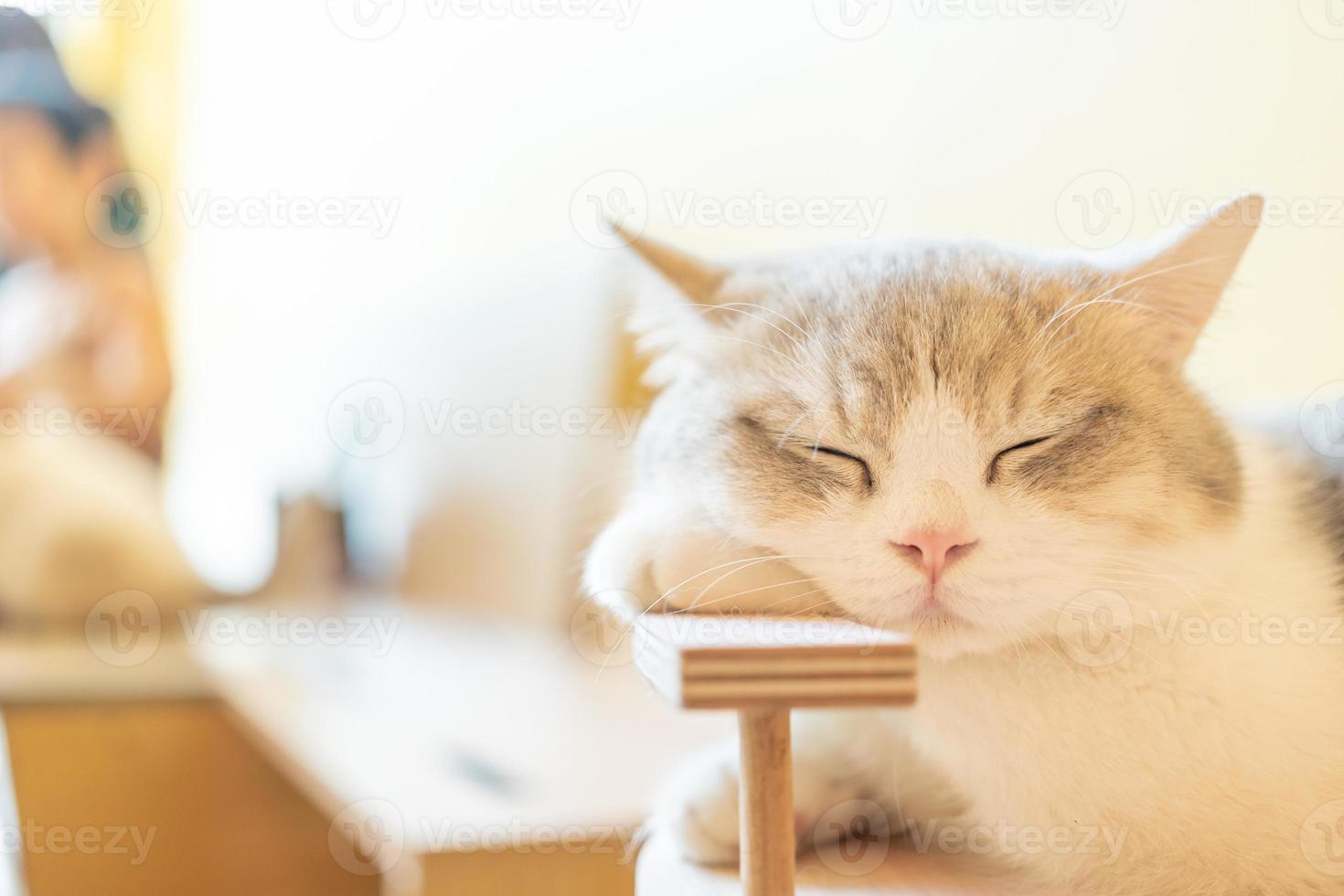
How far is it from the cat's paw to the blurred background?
40cm

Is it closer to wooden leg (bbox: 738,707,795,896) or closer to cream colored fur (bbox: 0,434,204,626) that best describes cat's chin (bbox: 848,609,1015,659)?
wooden leg (bbox: 738,707,795,896)

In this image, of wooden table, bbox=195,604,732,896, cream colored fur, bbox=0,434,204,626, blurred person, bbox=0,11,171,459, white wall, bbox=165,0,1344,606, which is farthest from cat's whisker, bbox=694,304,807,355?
blurred person, bbox=0,11,171,459

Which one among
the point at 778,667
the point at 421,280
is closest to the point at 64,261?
the point at 421,280

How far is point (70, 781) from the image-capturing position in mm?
2299

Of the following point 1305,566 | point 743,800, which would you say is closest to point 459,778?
point 743,800

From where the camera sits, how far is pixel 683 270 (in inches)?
35.9

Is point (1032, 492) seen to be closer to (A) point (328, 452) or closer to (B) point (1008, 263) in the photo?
(B) point (1008, 263)

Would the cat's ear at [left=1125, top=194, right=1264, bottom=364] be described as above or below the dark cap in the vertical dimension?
below

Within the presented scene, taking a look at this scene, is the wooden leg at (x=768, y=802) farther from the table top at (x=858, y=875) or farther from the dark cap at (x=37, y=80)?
the dark cap at (x=37, y=80)

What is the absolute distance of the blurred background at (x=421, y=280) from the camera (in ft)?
4.90

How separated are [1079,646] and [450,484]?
7.13ft

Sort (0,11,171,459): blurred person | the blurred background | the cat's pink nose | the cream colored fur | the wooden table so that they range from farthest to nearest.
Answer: (0,11,171,459): blurred person < the cream colored fur < the blurred background < the wooden table < the cat's pink nose

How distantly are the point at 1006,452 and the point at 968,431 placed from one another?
4 centimetres

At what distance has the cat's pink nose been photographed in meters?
0.70
